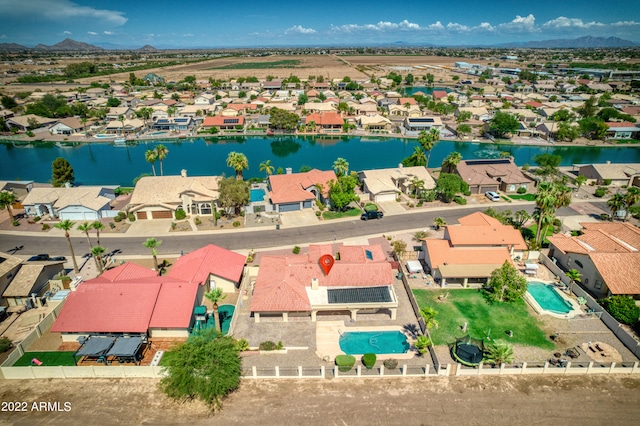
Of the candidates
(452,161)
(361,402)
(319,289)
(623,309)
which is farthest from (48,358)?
(452,161)

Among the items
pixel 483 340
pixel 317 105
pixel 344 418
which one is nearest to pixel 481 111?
pixel 317 105

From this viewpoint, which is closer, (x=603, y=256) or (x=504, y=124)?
(x=603, y=256)

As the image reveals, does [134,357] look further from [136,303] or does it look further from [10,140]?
[10,140]

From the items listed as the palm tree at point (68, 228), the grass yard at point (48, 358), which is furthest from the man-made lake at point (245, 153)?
the grass yard at point (48, 358)

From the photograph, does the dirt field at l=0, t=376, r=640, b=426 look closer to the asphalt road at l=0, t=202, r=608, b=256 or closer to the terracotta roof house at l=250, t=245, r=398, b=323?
the terracotta roof house at l=250, t=245, r=398, b=323

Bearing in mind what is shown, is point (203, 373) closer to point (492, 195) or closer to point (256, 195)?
point (256, 195)
